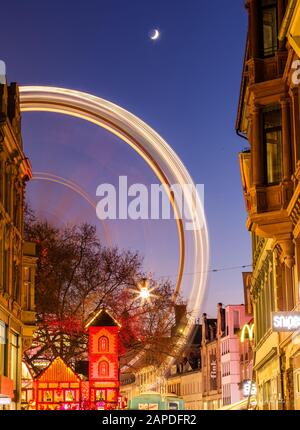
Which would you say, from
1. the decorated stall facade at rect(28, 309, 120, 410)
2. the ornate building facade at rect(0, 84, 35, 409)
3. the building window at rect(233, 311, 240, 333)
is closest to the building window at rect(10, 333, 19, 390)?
the ornate building facade at rect(0, 84, 35, 409)

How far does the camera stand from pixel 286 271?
2977 centimetres

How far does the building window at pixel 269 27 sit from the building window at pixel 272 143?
7.18 feet

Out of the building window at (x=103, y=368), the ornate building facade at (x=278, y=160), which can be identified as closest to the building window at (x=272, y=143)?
the ornate building facade at (x=278, y=160)

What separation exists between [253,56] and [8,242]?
Result: 16.1 m

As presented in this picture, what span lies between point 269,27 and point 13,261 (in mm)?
18697

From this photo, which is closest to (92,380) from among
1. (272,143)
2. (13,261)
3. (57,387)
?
(57,387)

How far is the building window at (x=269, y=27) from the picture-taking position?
29.9 meters

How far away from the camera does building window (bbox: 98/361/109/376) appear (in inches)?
1821

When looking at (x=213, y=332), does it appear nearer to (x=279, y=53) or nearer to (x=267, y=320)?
(x=267, y=320)

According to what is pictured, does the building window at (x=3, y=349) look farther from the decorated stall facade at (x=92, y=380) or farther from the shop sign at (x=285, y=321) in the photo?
the shop sign at (x=285, y=321)

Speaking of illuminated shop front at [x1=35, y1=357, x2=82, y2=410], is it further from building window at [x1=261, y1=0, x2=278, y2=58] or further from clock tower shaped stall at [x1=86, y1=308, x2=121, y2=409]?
building window at [x1=261, y1=0, x2=278, y2=58]

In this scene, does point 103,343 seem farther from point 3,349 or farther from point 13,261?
point 3,349

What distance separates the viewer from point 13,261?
4247 cm

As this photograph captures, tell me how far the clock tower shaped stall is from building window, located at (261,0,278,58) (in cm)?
2100
